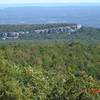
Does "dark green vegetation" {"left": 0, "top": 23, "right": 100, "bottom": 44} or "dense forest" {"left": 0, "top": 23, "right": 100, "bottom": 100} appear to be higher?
"dense forest" {"left": 0, "top": 23, "right": 100, "bottom": 100}

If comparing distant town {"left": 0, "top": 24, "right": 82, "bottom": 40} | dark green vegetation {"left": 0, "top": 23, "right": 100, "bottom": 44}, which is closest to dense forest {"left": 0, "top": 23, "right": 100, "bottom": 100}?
dark green vegetation {"left": 0, "top": 23, "right": 100, "bottom": 44}


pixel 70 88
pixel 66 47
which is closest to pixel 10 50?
pixel 66 47

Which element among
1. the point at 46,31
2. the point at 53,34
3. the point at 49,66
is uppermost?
the point at 49,66

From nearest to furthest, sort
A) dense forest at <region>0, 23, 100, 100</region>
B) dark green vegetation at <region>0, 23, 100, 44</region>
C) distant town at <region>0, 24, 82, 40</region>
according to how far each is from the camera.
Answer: dense forest at <region>0, 23, 100, 100</region> < dark green vegetation at <region>0, 23, 100, 44</region> < distant town at <region>0, 24, 82, 40</region>

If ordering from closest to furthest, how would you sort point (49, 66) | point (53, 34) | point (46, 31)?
point (49, 66), point (53, 34), point (46, 31)

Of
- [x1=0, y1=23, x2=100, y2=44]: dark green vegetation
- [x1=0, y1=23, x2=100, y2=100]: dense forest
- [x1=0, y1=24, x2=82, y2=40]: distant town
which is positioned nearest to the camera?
[x1=0, y1=23, x2=100, y2=100]: dense forest

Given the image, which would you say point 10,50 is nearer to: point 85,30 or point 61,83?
point 61,83

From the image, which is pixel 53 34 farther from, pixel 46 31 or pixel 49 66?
pixel 49 66

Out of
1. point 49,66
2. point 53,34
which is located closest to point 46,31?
point 53,34

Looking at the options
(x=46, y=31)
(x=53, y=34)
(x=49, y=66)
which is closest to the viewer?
(x=49, y=66)

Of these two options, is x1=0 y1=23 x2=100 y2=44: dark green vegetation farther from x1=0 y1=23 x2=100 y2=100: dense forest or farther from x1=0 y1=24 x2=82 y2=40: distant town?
x1=0 y1=24 x2=82 y2=40: distant town

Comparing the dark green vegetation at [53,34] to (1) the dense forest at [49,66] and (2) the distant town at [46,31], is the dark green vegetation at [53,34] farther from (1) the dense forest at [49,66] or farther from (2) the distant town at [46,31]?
(2) the distant town at [46,31]
